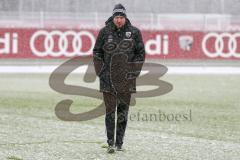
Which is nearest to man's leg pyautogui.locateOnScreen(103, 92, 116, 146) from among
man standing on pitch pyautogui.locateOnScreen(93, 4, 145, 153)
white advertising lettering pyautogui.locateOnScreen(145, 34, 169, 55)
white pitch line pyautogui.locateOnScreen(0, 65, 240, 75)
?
man standing on pitch pyautogui.locateOnScreen(93, 4, 145, 153)

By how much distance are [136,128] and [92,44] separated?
74.9ft

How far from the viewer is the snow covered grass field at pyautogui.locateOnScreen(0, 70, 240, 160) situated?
10.5m

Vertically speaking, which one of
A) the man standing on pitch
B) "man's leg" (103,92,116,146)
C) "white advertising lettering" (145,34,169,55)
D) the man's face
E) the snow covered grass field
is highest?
A: the man's face

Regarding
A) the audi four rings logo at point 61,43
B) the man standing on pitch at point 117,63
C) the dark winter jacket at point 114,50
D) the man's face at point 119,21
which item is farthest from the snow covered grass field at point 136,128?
the audi four rings logo at point 61,43

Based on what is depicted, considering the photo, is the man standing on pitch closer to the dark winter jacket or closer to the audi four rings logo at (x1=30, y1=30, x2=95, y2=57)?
the dark winter jacket

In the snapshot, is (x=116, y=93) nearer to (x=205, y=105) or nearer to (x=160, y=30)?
(x=205, y=105)

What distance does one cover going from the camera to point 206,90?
922 inches

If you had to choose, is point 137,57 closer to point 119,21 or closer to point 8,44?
point 119,21

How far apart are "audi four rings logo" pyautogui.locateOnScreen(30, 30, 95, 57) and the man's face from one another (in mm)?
25738

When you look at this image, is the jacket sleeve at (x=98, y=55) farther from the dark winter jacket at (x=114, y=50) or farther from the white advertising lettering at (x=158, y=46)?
the white advertising lettering at (x=158, y=46)

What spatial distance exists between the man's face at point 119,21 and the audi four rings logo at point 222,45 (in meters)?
27.0

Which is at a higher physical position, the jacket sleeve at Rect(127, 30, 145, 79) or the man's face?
the man's face

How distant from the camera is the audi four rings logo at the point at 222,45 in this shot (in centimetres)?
3678

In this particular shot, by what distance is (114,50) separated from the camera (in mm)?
10078
